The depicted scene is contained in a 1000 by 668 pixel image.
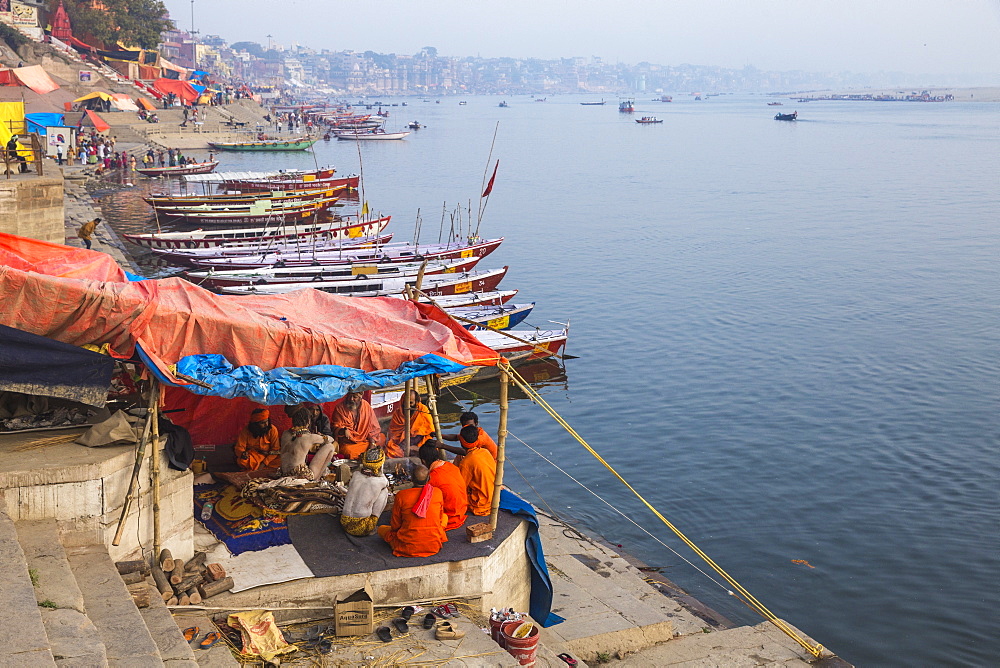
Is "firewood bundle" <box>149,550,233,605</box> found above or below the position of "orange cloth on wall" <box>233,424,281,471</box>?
below

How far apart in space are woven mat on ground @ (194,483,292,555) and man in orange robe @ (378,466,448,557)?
3.31 ft

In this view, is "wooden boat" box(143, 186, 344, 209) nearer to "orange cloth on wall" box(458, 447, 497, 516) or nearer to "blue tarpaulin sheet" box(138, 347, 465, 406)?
"blue tarpaulin sheet" box(138, 347, 465, 406)

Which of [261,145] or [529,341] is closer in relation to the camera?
[529,341]

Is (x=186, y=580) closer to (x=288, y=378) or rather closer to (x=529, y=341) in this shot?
(x=288, y=378)

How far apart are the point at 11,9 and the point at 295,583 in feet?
238

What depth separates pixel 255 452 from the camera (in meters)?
9.00

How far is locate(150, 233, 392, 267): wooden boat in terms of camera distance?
26703 millimetres

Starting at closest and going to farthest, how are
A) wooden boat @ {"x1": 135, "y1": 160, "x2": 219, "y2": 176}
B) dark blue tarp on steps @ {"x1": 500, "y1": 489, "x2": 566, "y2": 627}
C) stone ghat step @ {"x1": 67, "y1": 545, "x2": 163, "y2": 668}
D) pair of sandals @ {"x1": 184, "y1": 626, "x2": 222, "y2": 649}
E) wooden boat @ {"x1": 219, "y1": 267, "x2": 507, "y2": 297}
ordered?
stone ghat step @ {"x1": 67, "y1": 545, "x2": 163, "y2": 668} → pair of sandals @ {"x1": 184, "y1": 626, "x2": 222, "y2": 649} → dark blue tarp on steps @ {"x1": 500, "y1": 489, "x2": 566, "y2": 627} → wooden boat @ {"x1": 219, "y1": 267, "x2": 507, "y2": 297} → wooden boat @ {"x1": 135, "y1": 160, "x2": 219, "y2": 176}

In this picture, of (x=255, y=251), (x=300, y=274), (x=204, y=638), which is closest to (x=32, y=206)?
(x=300, y=274)

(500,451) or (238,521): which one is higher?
(500,451)

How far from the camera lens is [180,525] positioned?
24.3ft

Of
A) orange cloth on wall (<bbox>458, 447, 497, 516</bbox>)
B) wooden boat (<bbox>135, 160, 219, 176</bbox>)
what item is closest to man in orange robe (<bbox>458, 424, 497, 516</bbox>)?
orange cloth on wall (<bbox>458, 447, 497, 516</bbox>)

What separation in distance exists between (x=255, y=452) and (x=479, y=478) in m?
2.34

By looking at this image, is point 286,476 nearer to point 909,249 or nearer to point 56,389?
point 56,389
